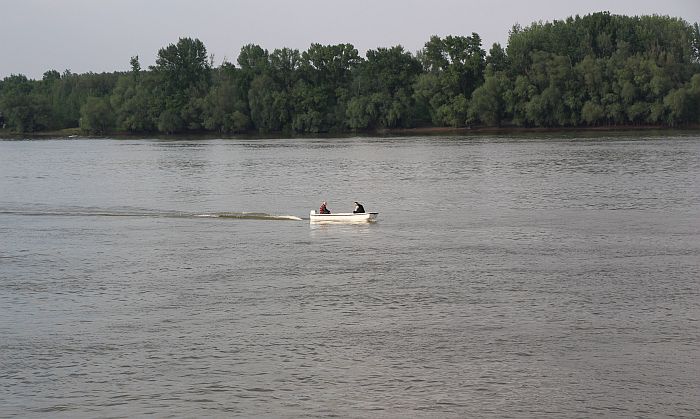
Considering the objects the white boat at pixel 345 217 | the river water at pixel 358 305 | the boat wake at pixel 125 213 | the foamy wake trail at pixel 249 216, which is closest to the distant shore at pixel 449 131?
the river water at pixel 358 305

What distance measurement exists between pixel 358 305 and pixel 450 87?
135095 millimetres

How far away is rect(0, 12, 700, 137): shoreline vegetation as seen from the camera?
147375mm

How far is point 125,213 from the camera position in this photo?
58.3 m

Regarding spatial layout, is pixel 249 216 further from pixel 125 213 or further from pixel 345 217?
pixel 125 213

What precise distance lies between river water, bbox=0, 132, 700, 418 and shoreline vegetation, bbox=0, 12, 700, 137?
84124 millimetres

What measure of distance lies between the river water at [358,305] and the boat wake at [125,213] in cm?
23

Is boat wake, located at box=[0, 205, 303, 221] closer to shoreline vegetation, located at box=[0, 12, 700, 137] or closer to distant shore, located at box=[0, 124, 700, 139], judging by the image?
shoreline vegetation, located at box=[0, 12, 700, 137]

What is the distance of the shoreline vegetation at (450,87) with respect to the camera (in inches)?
5802

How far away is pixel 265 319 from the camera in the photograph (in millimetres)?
Answer: 29516

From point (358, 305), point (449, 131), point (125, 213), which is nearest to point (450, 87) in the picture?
point (449, 131)

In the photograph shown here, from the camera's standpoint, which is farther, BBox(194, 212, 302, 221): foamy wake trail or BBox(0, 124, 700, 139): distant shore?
BBox(0, 124, 700, 139): distant shore

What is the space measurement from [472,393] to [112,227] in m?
33.8

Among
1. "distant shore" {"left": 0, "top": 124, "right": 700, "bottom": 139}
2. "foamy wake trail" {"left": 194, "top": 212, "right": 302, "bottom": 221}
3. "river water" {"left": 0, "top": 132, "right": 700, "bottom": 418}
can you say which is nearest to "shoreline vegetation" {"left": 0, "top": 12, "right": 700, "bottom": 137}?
"distant shore" {"left": 0, "top": 124, "right": 700, "bottom": 139}

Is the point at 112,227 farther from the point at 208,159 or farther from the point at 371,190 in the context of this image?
the point at 208,159
